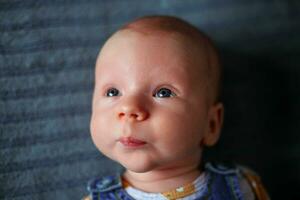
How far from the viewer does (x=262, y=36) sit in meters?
1.25

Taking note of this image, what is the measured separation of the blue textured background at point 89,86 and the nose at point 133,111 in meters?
0.28

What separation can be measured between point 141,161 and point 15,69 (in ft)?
1.38

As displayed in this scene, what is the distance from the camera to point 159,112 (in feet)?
2.92

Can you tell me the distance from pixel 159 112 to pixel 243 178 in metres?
0.32

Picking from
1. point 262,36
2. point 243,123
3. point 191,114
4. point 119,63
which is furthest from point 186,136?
point 262,36

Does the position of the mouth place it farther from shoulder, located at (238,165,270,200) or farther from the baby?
shoulder, located at (238,165,270,200)

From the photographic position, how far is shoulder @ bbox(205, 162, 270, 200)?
3.42 feet

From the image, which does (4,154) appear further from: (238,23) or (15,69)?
(238,23)

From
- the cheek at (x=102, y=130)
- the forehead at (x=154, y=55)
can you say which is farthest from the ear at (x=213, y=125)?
the cheek at (x=102, y=130)

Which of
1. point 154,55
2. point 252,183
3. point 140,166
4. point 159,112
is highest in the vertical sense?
point 154,55

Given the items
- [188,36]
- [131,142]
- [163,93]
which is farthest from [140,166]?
[188,36]

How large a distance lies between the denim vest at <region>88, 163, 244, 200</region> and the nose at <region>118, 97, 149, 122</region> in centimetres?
21

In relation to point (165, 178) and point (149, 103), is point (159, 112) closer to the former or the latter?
point (149, 103)

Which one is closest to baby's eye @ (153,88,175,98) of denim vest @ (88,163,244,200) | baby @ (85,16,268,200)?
baby @ (85,16,268,200)
